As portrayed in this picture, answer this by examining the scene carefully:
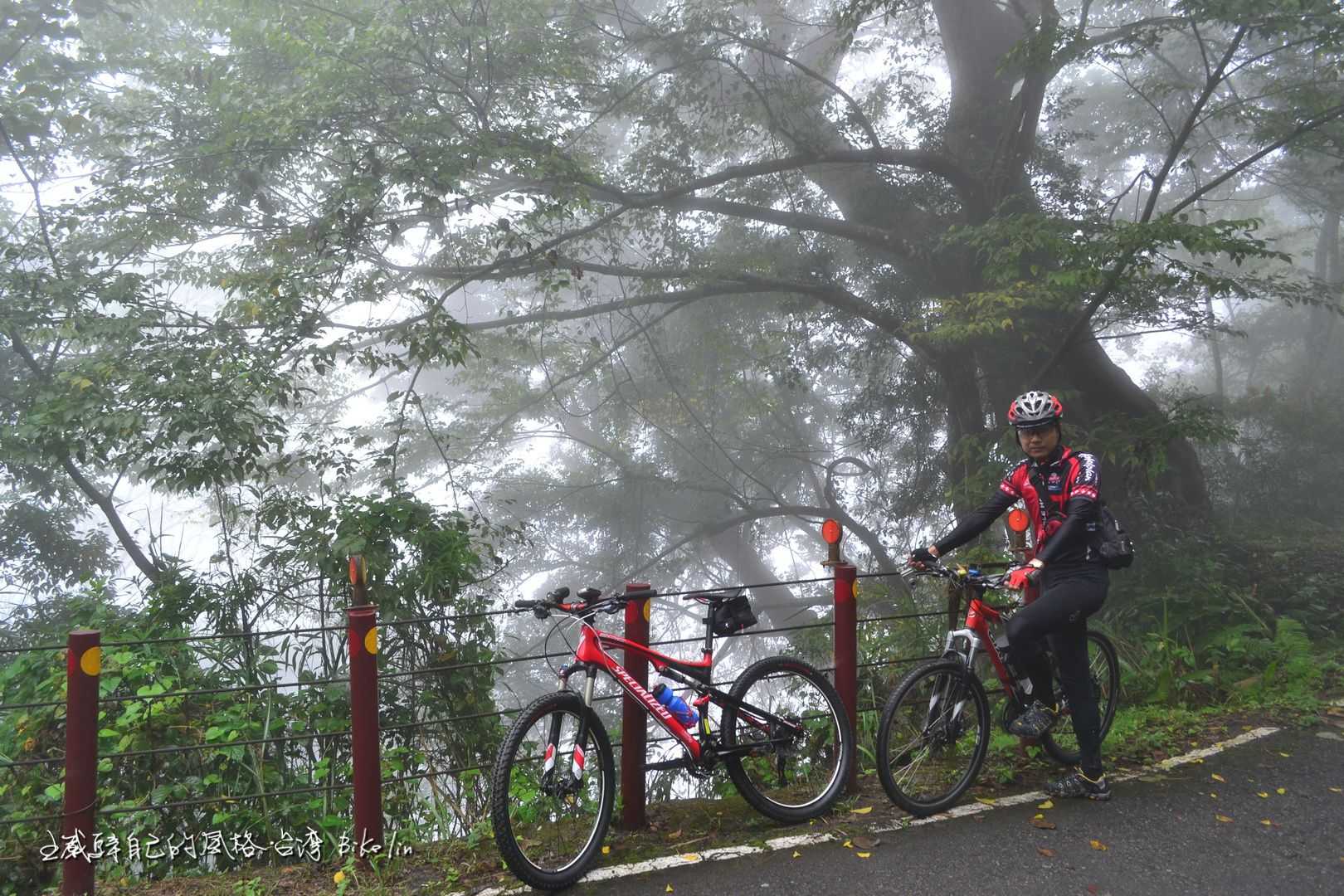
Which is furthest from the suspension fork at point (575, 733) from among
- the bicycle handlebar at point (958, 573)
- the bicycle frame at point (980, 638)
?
the bicycle frame at point (980, 638)

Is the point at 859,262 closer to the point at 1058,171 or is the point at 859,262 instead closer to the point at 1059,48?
the point at 1058,171

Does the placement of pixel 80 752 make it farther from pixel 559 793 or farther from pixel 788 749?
pixel 788 749

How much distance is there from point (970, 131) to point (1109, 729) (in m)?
10.3

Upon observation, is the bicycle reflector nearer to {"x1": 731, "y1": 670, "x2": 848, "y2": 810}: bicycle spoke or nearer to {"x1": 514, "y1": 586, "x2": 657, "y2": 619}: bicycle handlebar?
{"x1": 731, "y1": 670, "x2": 848, "y2": 810}: bicycle spoke

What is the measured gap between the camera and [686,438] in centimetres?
2214

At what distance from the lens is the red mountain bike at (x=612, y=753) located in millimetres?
3584

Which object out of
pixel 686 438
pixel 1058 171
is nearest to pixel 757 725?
pixel 1058 171

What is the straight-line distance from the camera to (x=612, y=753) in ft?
12.6

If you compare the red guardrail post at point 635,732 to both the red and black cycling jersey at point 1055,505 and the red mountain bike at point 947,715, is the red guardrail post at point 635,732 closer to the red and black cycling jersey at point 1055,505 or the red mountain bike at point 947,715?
the red mountain bike at point 947,715

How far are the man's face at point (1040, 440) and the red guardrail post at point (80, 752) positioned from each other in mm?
4075

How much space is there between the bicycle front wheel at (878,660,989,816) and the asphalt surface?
0.56ft

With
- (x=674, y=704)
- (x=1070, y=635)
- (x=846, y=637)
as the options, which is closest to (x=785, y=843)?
(x=674, y=704)

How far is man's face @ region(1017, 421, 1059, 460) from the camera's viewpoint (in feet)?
14.1

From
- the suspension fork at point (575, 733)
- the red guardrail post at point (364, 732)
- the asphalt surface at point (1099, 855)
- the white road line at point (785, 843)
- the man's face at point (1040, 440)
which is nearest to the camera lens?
the asphalt surface at point (1099, 855)
